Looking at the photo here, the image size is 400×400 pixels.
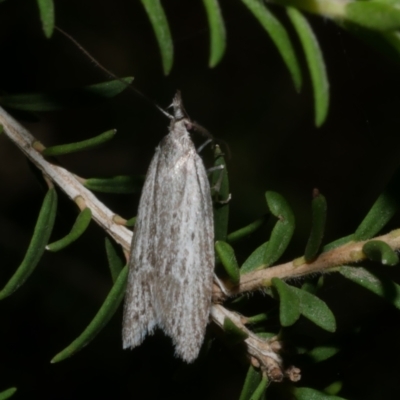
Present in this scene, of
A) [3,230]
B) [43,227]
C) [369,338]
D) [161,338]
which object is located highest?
[369,338]

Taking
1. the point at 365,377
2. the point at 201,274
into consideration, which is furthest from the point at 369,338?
the point at 365,377

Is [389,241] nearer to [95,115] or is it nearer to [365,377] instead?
[365,377]

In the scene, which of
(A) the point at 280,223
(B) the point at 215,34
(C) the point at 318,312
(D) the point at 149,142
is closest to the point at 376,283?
(C) the point at 318,312

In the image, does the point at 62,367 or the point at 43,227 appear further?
the point at 62,367

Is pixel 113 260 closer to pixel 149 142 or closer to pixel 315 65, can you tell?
pixel 315 65

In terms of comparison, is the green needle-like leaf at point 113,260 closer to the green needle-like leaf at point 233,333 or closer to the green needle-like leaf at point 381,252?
the green needle-like leaf at point 233,333
